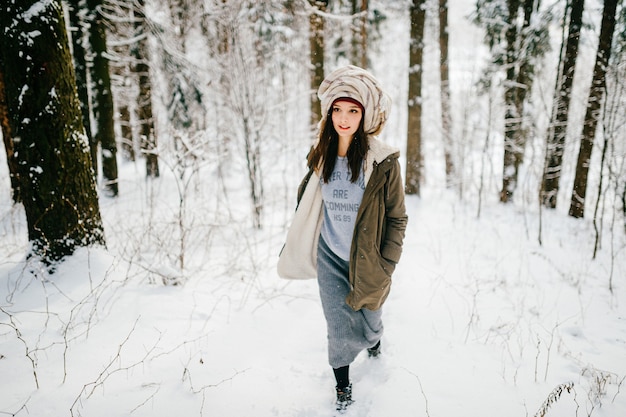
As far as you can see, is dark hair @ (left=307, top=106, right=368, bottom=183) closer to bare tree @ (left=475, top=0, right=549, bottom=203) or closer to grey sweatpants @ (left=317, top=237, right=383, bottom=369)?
grey sweatpants @ (left=317, top=237, right=383, bottom=369)

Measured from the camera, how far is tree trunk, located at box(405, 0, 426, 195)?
25.4 feet

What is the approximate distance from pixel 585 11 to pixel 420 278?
25.1 feet

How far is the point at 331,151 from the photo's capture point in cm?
201

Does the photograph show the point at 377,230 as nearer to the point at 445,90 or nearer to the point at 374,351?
the point at 374,351

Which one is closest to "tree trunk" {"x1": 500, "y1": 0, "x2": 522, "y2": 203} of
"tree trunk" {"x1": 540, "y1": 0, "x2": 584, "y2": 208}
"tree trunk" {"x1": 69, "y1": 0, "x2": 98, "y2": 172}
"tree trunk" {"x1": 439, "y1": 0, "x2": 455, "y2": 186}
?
"tree trunk" {"x1": 540, "y1": 0, "x2": 584, "y2": 208}

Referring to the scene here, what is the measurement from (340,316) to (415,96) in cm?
740

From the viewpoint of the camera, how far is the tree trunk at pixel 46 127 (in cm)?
275

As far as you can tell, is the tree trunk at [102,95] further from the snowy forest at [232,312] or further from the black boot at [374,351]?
the black boot at [374,351]

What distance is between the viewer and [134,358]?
224 centimetres

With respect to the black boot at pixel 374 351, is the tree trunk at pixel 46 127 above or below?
above

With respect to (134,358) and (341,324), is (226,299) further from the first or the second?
(341,324)

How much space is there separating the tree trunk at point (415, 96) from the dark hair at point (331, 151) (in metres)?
6.79

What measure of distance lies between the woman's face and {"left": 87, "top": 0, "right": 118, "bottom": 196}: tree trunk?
22.5 feet

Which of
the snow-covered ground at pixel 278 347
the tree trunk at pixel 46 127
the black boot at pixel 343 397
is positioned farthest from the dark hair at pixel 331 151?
the tree trunk at pixel 46 127
